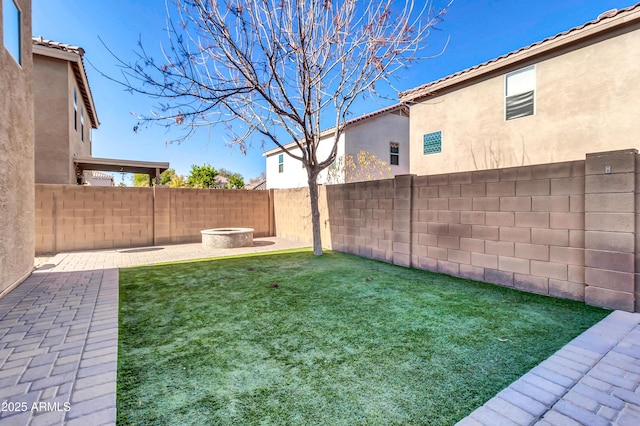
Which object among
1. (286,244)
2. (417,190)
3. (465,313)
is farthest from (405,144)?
(465,313)

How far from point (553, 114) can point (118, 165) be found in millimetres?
13972

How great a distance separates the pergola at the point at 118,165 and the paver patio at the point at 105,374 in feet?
27.6

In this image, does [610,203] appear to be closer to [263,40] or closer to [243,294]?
[243,294]

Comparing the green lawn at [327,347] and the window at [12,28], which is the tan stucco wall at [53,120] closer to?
the window at [12,28]

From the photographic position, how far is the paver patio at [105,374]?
191 centimetres

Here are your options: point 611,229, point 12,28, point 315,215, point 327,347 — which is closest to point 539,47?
point 611,229

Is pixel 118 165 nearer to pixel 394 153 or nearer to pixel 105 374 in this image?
pixel 105 374

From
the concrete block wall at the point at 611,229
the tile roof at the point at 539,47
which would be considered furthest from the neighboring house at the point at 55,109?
the concrete block wall at the point at 611,229

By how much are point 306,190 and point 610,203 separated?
26.1 feet

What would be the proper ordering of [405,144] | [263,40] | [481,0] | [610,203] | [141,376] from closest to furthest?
[141,376]
[610,203]
[263,40]
[481,0]
[405,144]

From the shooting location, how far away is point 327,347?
2.87m

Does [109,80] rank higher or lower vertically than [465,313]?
higher

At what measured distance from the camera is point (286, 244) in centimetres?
1048

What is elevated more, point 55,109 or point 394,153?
point 55,109
